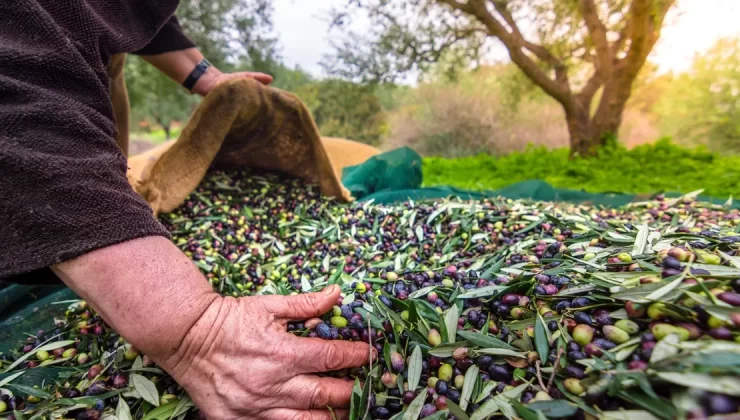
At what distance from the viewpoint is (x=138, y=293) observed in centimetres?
69

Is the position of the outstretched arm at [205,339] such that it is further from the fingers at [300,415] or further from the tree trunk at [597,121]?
the tree trunk at [597,121]

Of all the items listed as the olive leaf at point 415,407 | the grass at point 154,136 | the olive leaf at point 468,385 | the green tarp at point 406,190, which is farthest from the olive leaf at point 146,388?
the grass at point 154,136

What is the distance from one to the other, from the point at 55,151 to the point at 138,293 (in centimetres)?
31

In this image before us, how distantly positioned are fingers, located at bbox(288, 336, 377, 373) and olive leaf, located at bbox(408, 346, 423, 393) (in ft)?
0.28

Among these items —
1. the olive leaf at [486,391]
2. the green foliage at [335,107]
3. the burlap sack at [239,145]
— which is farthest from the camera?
the green foliage at [335,107]

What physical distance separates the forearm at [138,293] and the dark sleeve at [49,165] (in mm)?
27

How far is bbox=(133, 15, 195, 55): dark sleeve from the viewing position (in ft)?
5.81

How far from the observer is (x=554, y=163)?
383cm

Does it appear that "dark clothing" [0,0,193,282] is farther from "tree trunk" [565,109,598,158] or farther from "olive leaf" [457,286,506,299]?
"tree trunk" [565,109,598,158]

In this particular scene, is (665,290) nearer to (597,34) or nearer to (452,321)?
(452,321)

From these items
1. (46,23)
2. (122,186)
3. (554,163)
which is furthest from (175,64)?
(554,163)

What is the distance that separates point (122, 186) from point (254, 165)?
58.4 inches

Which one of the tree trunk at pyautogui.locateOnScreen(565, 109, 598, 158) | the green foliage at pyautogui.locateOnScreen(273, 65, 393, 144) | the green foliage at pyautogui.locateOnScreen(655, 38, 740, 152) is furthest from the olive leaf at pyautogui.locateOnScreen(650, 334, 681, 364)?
the green foliage at pyautogui.locateOnScreen(273, 65, 393, 144)

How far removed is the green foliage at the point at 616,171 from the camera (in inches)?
105
